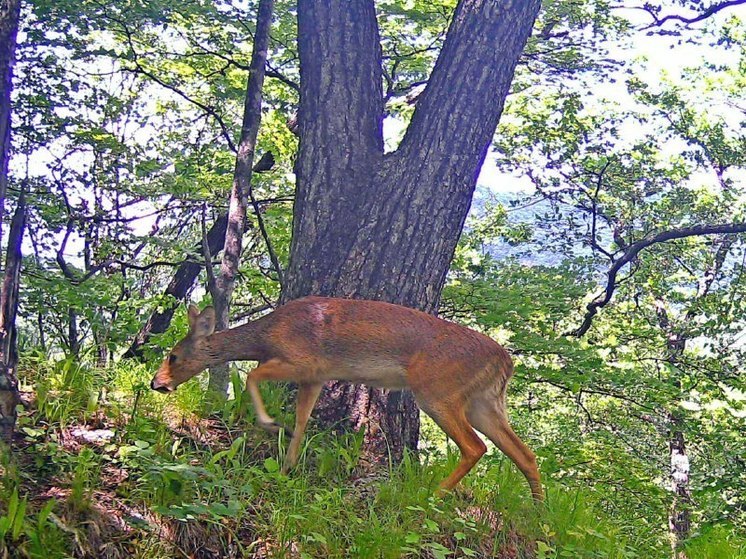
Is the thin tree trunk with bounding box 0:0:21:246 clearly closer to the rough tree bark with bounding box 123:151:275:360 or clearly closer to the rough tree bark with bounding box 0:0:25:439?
the rough tree bark with bounding box 0:0:25:439

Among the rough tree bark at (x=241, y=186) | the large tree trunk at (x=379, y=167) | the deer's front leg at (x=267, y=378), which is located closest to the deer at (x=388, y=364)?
the deer's front leg at (x=267, y=378)

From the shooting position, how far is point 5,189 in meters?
3.80

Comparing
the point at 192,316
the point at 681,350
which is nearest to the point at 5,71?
the point at 192,316

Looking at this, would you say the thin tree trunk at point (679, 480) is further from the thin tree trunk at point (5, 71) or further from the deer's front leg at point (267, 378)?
the thin tree trunk at point (5, 71)

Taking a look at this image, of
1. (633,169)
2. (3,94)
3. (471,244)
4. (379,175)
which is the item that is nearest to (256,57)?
(379,175)

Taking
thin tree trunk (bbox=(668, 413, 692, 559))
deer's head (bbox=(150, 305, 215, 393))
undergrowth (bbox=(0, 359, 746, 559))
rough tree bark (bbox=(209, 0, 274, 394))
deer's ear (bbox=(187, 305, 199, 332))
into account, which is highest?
rough tree bark (bbox=(209, 0, 274, 394))

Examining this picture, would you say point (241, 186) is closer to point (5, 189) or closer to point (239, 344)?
point (239, 344)

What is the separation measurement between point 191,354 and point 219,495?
1.40m

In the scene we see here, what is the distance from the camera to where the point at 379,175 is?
5352mm

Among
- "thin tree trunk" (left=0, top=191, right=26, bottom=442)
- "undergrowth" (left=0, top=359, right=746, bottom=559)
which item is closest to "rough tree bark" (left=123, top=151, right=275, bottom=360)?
"undergrowth" (left=0, top=359, right=746, bottom=559)

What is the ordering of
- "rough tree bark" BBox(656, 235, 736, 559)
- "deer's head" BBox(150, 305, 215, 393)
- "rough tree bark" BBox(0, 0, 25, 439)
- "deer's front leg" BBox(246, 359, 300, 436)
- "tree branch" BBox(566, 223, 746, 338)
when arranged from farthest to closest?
"rough tree bark" BBox(656, 235, 736, 559)
"tree branch" BBox(566, 223, 746, 338)
"deer's head" BBox(150, 305, 215, 393)
"deer's front leg" BBox(246, 359, 300, 436)
"rough tree bark" BBox(0, 0, 25, 439)

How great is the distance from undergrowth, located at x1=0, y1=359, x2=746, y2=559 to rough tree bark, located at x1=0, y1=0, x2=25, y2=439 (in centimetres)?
21

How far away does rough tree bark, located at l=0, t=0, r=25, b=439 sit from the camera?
3.54 m

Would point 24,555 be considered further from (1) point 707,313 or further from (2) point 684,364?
(1) point 707,313
